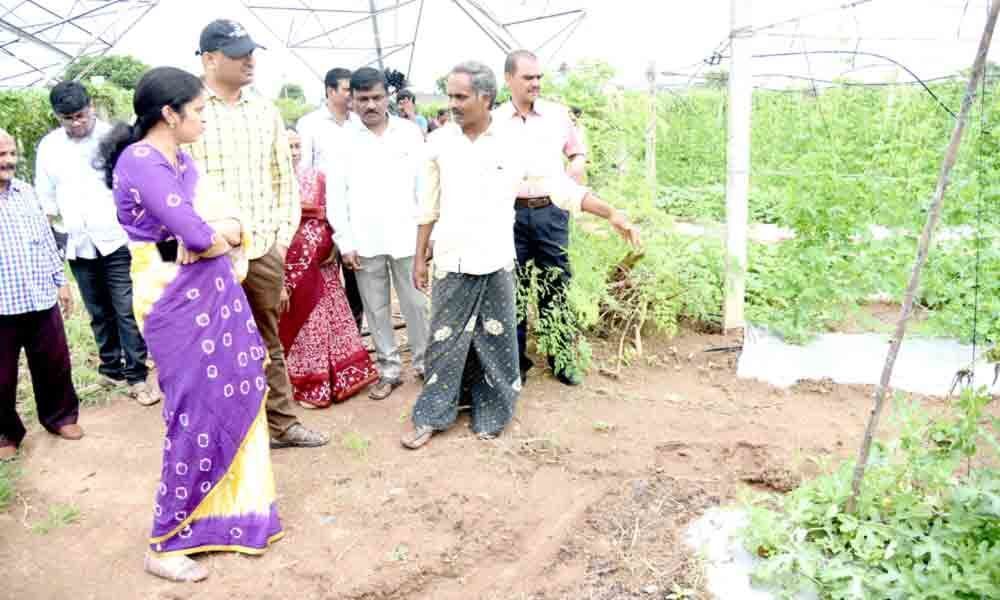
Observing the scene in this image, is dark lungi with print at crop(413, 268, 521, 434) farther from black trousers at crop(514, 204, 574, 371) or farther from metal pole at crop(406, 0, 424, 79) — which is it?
metal pole at crop(406, 0, 424, 79)

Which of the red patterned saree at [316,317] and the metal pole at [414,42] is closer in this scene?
the red patterned saree at [316,317]

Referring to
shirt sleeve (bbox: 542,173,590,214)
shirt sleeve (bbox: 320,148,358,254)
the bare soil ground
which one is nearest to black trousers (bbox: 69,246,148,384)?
the bare soil ground

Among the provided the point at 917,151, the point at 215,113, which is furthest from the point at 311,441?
the point at 917,151

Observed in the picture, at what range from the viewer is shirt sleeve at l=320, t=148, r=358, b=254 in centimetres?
417

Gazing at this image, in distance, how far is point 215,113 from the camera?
127 inches

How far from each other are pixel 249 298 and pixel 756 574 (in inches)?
97.9

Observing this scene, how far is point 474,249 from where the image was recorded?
3555 millimetres

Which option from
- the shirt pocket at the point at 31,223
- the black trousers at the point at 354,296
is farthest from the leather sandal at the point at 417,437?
the shirt pocket at the point at 31,223

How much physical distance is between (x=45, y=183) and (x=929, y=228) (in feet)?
15.0

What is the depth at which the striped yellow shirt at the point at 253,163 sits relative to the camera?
3.25m

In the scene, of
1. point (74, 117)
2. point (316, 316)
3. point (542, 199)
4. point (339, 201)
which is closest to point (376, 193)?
point (339, 201)

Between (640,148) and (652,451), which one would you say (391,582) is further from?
(640,148)

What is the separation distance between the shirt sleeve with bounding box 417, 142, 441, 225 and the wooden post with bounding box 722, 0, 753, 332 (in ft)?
6.91

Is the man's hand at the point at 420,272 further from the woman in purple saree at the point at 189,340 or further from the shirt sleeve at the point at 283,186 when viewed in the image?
the woman in purple saree at the point at 189,340
